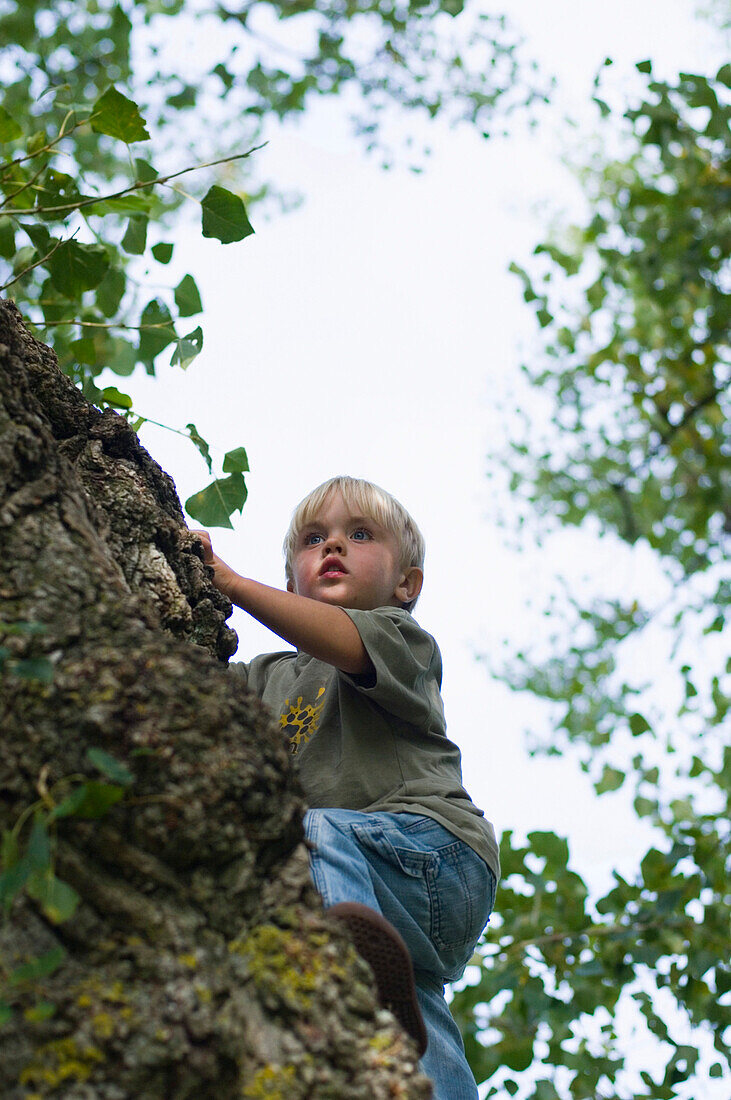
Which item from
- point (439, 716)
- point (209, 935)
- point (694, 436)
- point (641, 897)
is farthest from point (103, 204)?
point (694, 436)

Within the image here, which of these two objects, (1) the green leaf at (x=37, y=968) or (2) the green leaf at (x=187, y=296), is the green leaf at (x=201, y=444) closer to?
(2) the green leaf at (x=187, y=296)

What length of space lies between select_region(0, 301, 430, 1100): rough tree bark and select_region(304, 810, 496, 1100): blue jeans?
75 centimetres

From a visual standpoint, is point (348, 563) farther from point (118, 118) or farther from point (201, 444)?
point (118, 118)

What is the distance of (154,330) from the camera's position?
6.99 ft

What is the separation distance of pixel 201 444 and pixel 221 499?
0.38ft

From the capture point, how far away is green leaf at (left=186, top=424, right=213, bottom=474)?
1.95m

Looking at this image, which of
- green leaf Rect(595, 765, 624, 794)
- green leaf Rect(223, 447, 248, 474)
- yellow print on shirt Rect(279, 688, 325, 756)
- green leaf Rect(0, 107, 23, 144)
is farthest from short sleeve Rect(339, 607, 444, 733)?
green leaf Rect(595, 765, 624, 794)

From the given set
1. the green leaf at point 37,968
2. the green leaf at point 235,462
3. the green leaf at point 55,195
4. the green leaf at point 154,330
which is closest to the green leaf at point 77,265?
the green leaf at point 55,195

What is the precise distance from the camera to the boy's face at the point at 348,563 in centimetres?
254

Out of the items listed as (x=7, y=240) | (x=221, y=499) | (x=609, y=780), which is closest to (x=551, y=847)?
(x=609, y=780)

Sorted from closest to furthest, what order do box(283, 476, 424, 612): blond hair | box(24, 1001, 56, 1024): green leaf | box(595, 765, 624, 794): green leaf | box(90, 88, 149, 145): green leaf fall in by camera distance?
box(24, 1001, 56, 1024): green leaf < box(90, 88, 149, 145): green leaf < box(283, 476, 424, 612): blond hair < box(595, 765, 624, 794): green leaf

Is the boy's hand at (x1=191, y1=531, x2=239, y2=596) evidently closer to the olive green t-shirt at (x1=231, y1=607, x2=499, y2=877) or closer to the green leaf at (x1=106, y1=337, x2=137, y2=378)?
the olive green t-shirt at (x1=231, y1=607, x2=499, y2=877)

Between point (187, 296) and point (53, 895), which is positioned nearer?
point (53, 895)

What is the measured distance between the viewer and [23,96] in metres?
5.58
